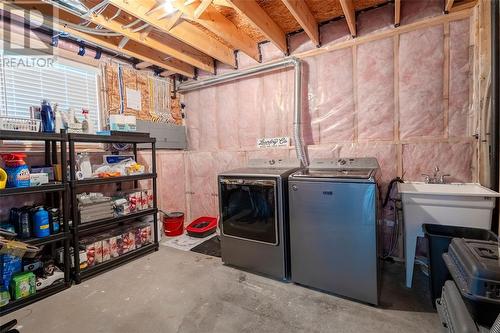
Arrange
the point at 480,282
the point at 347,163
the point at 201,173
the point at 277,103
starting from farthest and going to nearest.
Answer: the point at 201,173 → the point at 277,103 → the point at 347,163 → the point at 480,282

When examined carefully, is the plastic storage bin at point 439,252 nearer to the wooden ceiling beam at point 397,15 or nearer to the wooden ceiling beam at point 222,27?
the wooden ceiling beam at point 397,15

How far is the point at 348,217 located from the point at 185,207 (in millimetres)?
2699

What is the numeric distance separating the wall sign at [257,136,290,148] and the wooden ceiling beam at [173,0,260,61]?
104 cm

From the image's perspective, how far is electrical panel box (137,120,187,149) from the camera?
3203 mm

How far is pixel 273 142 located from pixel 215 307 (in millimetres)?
1947

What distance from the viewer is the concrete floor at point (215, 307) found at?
5.25 feet

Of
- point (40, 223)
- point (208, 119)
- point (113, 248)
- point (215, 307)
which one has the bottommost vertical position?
point (215, 307)

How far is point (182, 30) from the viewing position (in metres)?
2.38

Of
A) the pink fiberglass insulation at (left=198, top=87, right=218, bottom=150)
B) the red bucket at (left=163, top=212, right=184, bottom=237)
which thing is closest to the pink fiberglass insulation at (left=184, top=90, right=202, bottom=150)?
the pink fiberglass insulation at (left=198, top=87, right=218, bottom=150)

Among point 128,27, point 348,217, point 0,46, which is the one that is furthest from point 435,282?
point 0,46

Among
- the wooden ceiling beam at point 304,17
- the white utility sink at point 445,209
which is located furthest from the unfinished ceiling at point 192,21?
the white utility sink at point 445,209

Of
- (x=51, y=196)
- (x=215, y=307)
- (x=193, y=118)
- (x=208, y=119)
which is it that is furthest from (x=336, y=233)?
(x=193, y=118)

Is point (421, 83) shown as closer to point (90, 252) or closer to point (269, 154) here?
point (269, 154)

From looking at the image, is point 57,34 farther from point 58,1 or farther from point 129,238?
Answer: point 129,238
